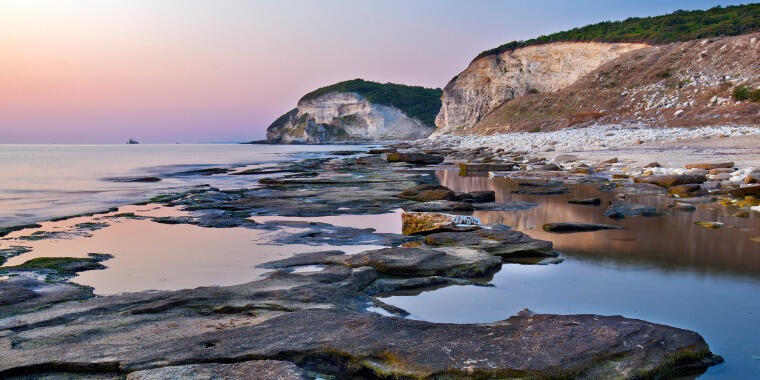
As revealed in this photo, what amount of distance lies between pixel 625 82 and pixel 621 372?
4613 centimetres

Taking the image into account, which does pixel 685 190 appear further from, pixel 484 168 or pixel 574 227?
pixel 484 168

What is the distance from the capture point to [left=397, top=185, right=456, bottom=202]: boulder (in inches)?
481

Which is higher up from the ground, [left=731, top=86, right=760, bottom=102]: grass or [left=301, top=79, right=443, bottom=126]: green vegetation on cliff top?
[left=301, top=79, right=443, bottom=126]: green vegetation on cliff top

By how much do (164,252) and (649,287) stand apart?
20.0ft

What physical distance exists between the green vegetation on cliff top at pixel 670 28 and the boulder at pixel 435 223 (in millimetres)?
48885

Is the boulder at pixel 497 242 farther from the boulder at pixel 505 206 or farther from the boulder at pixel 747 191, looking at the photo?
the boulder at pixel 747 191

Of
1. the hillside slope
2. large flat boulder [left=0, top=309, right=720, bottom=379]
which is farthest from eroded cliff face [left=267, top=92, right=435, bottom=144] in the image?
large flat boulder [left=0, top=309, right=720, bottom=379]

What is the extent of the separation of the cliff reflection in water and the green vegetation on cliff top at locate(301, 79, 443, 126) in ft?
413

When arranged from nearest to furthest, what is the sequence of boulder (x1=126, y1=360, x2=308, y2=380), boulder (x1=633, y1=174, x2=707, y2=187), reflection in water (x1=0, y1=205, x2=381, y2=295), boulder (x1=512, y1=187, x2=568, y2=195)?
boulder (x1=126, y1=360, x2=308, y2=380)
reflection in water (x1=0, y1=205, x2=381, y2=295)
boulder (x1=633, y1=174, x2=707, y2=187)
boulder (x1=512, y1=187, x2=568, y2=195)

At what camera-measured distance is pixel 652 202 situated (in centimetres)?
1133

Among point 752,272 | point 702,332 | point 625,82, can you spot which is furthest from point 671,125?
point 702,332

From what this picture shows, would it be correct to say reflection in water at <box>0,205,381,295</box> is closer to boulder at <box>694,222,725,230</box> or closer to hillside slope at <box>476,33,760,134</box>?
boulder at <box>694,222,725,230</box>

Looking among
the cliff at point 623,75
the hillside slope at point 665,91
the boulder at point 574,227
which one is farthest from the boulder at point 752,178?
the cliff at point 623,75

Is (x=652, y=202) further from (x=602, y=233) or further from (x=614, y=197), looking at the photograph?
(x=602, y=233)
